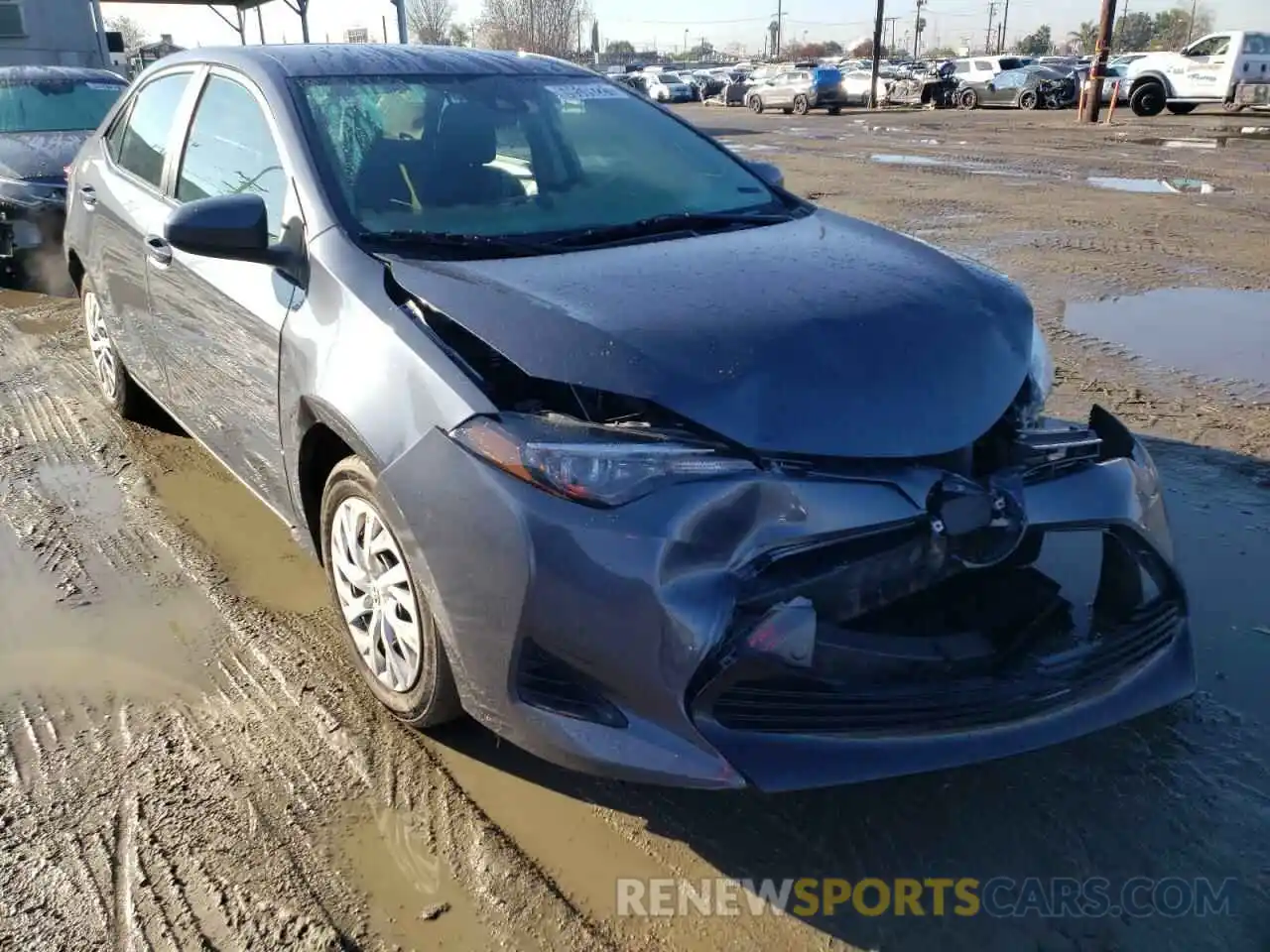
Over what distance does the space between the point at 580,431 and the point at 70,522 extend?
2.87 metres

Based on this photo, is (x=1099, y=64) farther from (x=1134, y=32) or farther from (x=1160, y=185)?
(x=1134, y=32)

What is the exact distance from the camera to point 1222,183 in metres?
12.6

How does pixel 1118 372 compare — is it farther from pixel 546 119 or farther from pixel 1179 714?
pixel 546 119

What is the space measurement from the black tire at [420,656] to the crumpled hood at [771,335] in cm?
50

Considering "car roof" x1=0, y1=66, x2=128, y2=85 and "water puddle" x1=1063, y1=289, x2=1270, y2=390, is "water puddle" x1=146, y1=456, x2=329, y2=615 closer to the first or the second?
"water puddle" x1=1063, y1=289, x2=1270, y2=390

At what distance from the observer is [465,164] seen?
3.26m

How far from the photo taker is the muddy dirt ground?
7.11 ft

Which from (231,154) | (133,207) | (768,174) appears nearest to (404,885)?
(231,154)

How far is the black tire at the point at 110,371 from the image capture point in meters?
4.89

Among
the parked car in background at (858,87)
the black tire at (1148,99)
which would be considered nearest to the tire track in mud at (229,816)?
the black tire at (1148,99)

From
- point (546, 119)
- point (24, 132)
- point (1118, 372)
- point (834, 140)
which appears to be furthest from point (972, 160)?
point (546, 119)

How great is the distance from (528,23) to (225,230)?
5568 cm

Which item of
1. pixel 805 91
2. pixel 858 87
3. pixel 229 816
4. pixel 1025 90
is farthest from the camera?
pixel 858 87

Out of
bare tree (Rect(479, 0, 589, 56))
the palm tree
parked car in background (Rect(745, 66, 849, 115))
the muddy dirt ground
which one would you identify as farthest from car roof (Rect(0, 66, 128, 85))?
the palm tree
